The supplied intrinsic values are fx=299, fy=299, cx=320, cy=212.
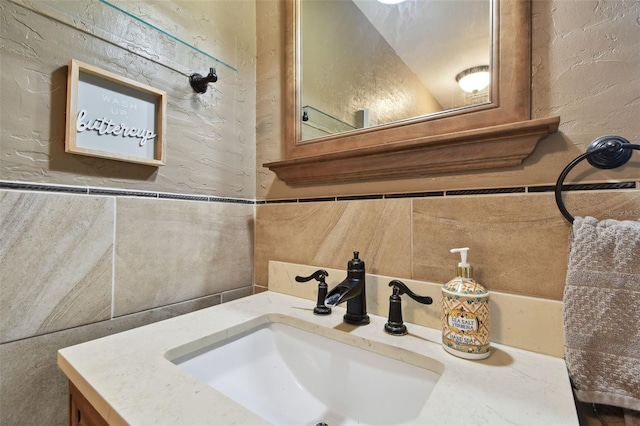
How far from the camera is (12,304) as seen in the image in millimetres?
580

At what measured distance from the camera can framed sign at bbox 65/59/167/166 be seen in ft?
2.12

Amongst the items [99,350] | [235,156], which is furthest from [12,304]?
[235,156]

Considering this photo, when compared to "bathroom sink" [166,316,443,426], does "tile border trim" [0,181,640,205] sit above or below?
above

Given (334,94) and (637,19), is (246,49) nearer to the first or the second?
(334,94)

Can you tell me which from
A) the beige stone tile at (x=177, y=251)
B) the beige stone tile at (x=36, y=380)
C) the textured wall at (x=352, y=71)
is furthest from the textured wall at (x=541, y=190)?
the beige stone tile at (x=36, y=380)

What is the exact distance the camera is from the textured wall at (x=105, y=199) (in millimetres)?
589

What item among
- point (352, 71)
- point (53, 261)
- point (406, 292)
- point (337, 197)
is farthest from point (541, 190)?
point (53, 261)

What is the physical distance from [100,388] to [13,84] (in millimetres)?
602

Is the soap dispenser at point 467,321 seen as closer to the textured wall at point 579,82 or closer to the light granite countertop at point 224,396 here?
the light granite countertop at point 224,396

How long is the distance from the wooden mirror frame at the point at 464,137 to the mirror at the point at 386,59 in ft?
0.10

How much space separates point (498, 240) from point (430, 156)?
0.23 m

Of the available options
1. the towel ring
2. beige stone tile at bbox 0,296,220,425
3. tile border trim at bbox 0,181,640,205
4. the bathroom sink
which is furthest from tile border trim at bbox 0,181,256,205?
the towel ring

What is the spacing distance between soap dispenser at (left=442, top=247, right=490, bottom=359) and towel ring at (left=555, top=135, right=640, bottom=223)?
0.23m

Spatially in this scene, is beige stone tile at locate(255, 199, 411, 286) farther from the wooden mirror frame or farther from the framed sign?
the framed sign
